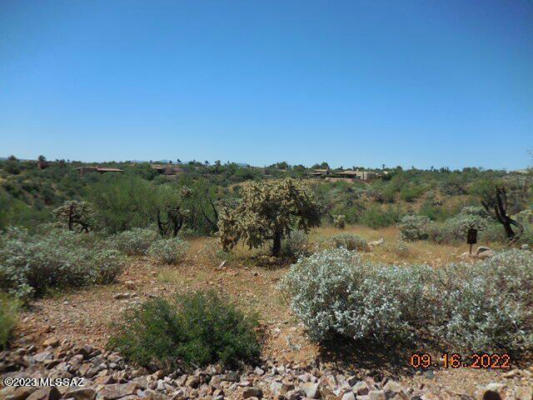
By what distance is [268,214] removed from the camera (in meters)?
Answer: 8.97

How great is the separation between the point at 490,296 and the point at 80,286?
22.4ft

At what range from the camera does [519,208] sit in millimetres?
16531

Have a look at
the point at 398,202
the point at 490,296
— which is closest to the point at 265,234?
the point at 490,296

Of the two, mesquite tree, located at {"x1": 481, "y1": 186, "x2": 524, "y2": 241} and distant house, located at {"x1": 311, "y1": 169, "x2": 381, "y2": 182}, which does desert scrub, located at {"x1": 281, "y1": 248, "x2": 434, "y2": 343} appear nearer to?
mesquite tree, located at {"x1": 481, "y1": 186, "x2": 524, "y2": 241}

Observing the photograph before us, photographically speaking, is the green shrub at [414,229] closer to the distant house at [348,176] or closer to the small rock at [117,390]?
the small rock at [117,390]

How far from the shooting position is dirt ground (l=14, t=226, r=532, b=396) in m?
3.55

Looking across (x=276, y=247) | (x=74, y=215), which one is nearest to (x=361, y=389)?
(x=276, y=247)

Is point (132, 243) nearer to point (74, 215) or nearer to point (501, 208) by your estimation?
point (74, 215)

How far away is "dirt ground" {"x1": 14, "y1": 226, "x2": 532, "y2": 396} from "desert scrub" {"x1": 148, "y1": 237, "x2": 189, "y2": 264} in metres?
0.24

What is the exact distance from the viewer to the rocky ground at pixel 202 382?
3.07 meters

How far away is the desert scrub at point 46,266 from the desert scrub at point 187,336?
7.79 ft

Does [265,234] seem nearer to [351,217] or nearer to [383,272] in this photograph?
[383,272]

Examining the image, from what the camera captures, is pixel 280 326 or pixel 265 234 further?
pixel 265 234

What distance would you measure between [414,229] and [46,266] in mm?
13050
